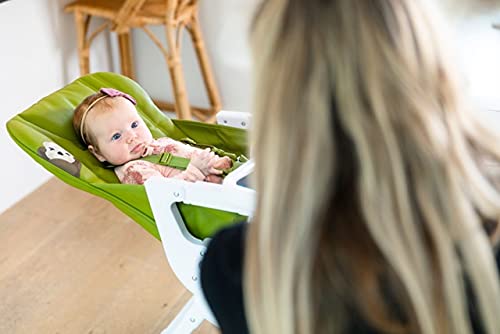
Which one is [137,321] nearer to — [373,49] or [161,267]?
[161,267]

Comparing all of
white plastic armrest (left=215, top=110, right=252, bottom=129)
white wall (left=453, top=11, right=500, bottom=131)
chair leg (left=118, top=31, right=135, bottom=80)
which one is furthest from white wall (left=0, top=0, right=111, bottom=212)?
white wall (left=453, top=11, right=500, bottom=131)

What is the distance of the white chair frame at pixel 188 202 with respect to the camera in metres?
1.42

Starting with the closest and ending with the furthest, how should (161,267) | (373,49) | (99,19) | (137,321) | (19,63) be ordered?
1. (373,49)
2. (137,321)
3. (161,267)
4. (19,63)
5. (99,19)

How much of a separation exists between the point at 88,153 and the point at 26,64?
81 cm


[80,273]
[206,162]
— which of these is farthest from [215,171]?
[80,273]

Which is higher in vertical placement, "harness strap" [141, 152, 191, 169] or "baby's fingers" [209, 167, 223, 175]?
"baby's fingers" [209, 167, 223, 175]

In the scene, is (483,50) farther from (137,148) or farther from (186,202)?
(186,202)

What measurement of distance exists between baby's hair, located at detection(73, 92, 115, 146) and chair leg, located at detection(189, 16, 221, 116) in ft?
3.01

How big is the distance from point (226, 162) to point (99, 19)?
51.1 inches

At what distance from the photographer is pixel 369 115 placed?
2.54 feet

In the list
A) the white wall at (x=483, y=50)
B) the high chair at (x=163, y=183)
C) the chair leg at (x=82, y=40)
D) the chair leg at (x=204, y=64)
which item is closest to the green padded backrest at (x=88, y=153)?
Answer: the high chair at (x=163, y=183)

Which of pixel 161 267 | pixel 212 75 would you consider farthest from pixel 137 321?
pixel 212 75

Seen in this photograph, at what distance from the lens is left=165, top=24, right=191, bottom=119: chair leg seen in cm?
254

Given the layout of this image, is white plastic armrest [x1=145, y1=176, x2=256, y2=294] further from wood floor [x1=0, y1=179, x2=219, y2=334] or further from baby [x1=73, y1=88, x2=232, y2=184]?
wood floor [x1=0, y1=179, x2=219, y2=334]
